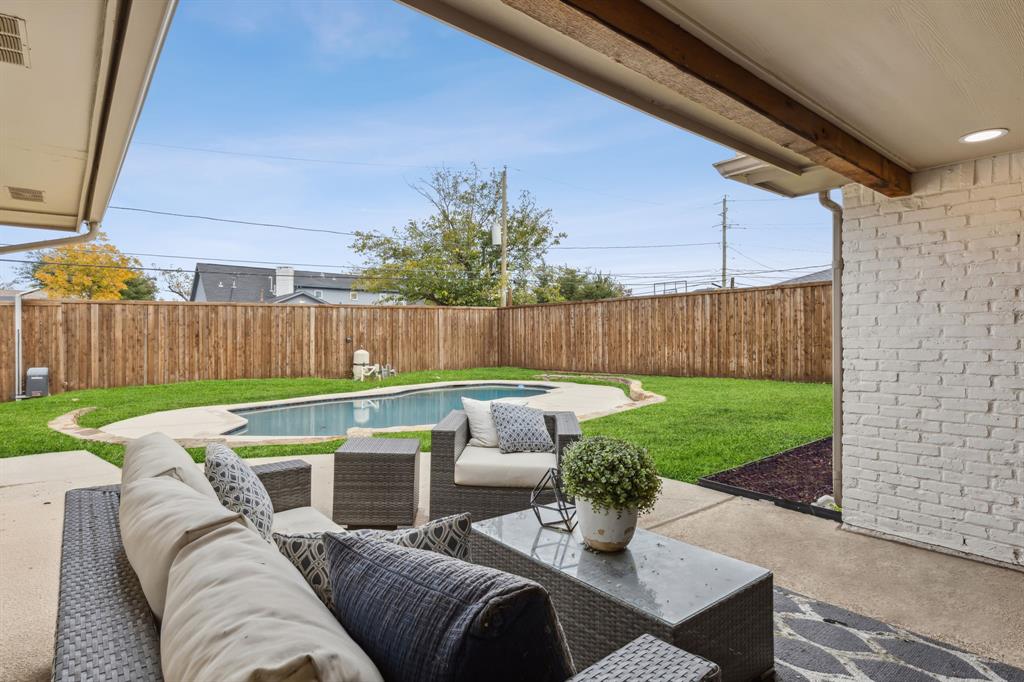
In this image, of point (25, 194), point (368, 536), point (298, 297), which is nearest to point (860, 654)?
point (368, 536)

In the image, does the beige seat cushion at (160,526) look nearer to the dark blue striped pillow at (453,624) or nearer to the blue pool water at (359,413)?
the dark blue striped pillow at (453,624)

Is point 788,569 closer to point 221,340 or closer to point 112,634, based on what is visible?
point 112,634

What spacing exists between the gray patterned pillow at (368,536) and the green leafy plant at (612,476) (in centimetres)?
44

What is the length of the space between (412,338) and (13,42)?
37.9ft

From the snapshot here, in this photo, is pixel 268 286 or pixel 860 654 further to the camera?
pixel 268 286

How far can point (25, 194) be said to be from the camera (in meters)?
3.84

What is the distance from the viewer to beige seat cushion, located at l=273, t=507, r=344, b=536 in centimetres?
216

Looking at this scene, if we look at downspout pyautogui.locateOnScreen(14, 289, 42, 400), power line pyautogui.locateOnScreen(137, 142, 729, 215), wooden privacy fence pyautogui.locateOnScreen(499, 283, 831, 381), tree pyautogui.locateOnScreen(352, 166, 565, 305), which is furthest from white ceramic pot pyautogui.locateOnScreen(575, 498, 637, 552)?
power line pyautogui.locateOnScreen(137, 142, 729, 215)

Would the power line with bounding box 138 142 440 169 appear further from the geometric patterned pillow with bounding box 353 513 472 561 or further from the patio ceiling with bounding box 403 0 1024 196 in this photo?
the geometric patterned pillow with bounding box 353 513 472 561

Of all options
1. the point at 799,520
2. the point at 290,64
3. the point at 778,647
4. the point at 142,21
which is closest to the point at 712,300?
the point at 799,520

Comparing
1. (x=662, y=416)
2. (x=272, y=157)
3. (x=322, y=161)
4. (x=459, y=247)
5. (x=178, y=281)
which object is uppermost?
(x=272, y=157)

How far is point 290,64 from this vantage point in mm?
19609

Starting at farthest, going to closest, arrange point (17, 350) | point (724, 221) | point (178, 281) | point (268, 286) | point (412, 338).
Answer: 1. point (268, 286)
2. point (724, 221)
3. point (178, 281)
4. point (412, 338)
5. point (17, 350)

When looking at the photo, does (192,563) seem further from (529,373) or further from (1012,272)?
(529,373)
